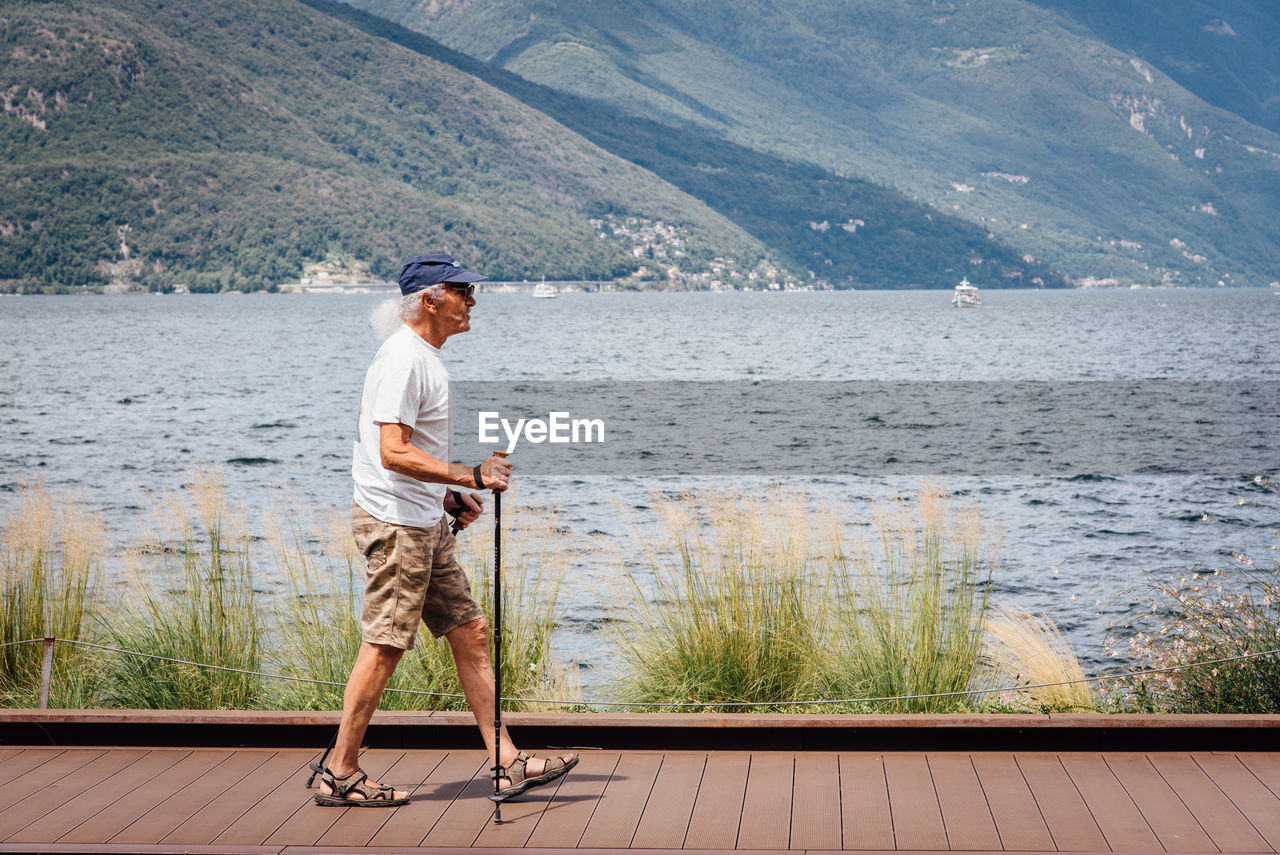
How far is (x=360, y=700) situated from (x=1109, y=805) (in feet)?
8.07

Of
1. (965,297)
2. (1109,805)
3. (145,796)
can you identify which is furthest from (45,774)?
(965,297)

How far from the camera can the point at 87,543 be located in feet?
24.0

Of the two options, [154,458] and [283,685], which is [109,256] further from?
[283,685]

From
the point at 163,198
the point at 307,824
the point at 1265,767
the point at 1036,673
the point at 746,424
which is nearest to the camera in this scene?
the point at 307,824

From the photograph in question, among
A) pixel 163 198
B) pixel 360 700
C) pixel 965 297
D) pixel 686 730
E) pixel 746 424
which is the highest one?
pixel 163 198

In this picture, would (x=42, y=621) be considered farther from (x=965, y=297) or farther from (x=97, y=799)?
(x=965, y=297)

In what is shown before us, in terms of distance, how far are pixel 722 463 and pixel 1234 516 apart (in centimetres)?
1124

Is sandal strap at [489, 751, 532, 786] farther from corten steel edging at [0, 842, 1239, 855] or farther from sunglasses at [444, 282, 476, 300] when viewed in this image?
sunglasses at [444, 282, 476, 300]

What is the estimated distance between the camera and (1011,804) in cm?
437

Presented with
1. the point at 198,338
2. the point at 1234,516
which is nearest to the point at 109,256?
the point at 198,338

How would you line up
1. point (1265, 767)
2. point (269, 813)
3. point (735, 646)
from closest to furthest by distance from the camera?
point (269, 813), point (1265, 767), point (735, 646)

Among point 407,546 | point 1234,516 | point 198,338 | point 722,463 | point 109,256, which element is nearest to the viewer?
point 407,546


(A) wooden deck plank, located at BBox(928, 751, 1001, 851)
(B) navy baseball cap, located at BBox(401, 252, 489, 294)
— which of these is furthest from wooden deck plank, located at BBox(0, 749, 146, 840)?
(A) wooden deck plank, located at BBox(928, 751, 1001, 851)

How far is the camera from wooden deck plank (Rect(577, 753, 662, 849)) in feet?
13.5
